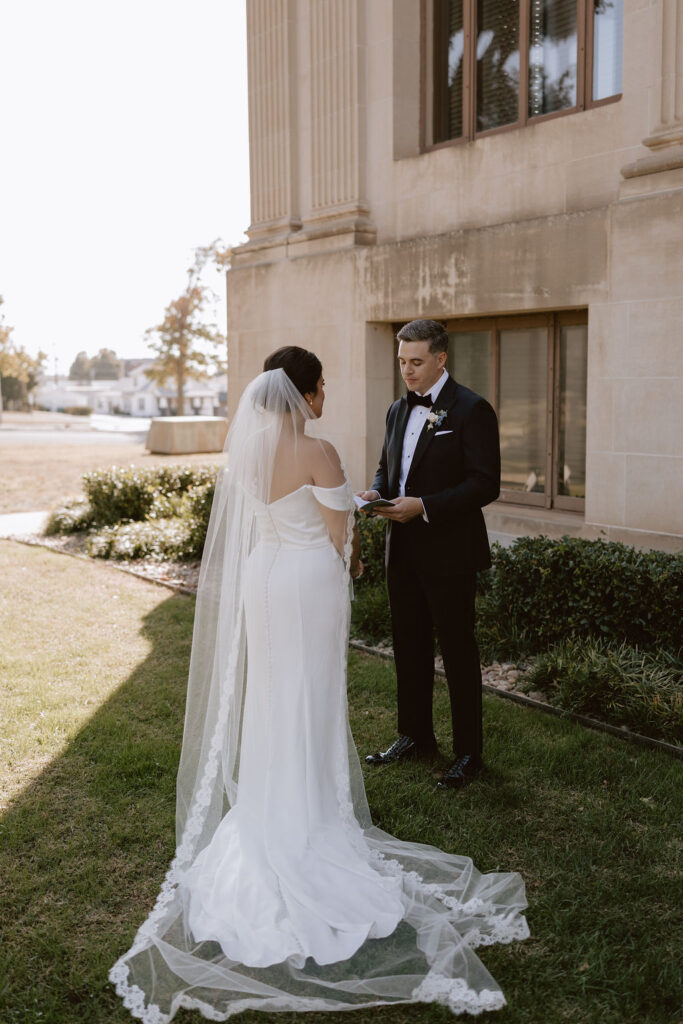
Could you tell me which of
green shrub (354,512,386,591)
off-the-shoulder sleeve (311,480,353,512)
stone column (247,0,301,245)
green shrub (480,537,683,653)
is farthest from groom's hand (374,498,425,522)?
stone column (247,0,301,245)

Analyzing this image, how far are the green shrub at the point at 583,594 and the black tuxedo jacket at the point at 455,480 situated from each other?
1.84 m

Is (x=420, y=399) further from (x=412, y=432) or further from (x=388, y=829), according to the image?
(x=388, y=829)

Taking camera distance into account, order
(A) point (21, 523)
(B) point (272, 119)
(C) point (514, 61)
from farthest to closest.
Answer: (A) point (21, 523) → (B) point (272, 119) → (C) point (514, 61)

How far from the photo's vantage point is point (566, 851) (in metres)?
4.36

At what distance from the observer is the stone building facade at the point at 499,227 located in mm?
7488

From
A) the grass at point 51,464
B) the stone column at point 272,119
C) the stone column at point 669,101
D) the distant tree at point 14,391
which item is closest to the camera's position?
the stone column at point 669,101

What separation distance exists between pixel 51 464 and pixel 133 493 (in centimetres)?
1203

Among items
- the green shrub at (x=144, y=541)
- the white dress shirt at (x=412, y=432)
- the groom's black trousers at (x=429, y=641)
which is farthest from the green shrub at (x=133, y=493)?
the white dress shirt at (x=412, y=432)

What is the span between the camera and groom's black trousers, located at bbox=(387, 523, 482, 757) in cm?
509

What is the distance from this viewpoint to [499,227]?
28.1ft

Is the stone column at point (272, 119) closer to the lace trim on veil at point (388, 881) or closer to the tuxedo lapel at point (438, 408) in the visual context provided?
the tuxedo lapel at point (438, 408)

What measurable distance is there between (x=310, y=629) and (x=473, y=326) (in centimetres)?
626

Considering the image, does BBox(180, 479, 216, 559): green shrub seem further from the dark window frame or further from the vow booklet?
the vow booklet

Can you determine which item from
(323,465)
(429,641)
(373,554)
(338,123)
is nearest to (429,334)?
(323,465)
